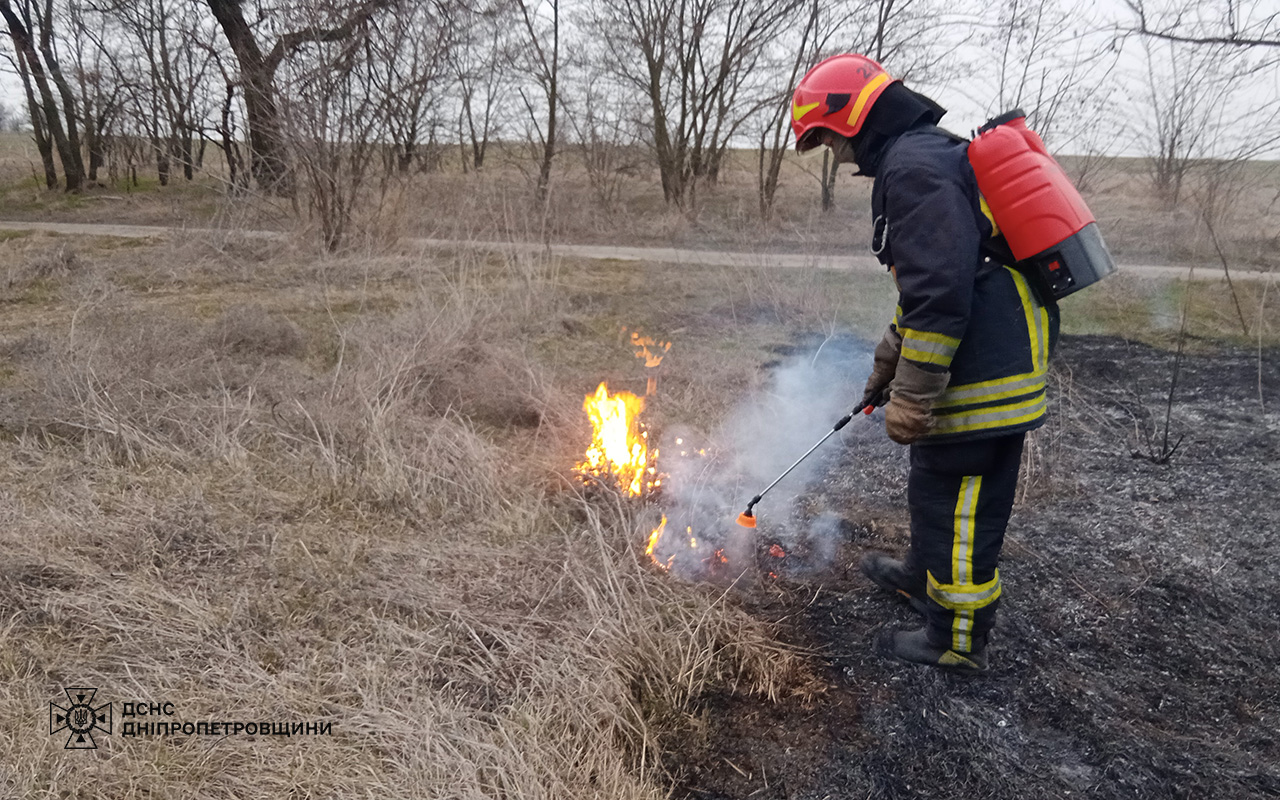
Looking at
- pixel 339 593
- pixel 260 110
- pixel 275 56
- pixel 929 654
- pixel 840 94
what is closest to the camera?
pixel 840 94

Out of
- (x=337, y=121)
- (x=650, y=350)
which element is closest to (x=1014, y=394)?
(x=650, y=350)

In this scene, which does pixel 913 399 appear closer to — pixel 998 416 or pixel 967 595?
pixel 998 416

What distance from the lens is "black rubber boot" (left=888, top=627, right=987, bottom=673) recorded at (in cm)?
261

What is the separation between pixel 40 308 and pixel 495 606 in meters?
6.52

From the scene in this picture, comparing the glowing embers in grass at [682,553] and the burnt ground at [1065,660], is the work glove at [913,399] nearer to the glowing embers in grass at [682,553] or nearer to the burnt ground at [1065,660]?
the burnt ground at [1065,660]

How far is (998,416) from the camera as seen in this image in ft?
7.88

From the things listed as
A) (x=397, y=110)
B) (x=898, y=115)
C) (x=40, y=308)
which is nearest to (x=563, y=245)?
(x=397, y=110)

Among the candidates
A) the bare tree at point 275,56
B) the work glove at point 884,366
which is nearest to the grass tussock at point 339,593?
the work glove at point 884,366

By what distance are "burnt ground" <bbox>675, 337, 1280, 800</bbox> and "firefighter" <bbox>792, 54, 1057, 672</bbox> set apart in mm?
250

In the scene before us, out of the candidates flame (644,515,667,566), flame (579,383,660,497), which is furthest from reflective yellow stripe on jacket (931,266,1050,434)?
flame (579,383,660,497)

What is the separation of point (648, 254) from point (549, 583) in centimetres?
987

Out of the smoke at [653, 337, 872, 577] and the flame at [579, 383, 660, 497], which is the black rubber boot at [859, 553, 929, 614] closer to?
the smoke at [653, 337, 872, 577]

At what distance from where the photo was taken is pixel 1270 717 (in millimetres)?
Answer: 2424

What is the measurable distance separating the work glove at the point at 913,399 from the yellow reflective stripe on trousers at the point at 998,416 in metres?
0.10
